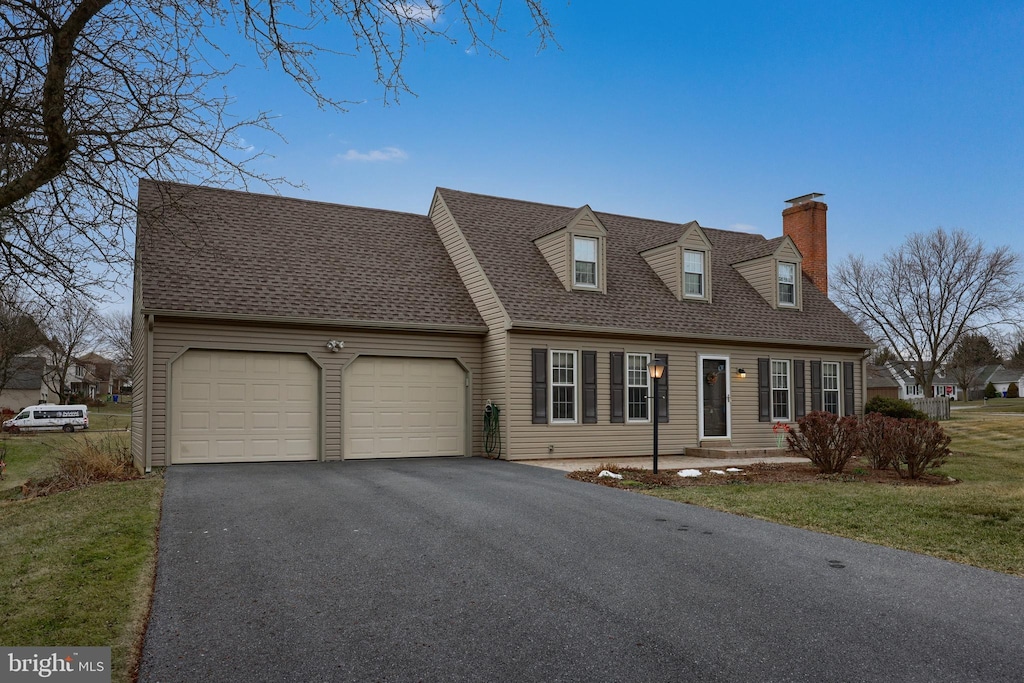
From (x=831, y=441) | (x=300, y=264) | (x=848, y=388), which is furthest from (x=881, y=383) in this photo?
(x=300, y=264)

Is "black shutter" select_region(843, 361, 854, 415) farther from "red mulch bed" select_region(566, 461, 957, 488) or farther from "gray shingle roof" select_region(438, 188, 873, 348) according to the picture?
"red mulch bed" select_region(566, 461, 957, 488)

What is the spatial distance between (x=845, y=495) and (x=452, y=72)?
26.5ft

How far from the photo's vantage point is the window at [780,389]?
19141 millimetres

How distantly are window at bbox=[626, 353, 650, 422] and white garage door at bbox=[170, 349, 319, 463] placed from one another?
7.07m

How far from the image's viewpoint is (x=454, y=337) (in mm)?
16344

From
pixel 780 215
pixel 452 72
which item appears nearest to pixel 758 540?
pixel 452 72

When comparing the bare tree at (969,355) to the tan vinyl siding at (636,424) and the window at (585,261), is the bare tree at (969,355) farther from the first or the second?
the window at (585,261)

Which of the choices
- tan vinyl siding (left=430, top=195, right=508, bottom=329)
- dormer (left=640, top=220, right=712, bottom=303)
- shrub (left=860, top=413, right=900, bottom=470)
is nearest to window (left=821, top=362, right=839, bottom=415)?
dormer (left=640, top=220, right=712, bottom=303)

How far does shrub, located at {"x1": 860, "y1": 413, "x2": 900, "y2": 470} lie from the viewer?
13.2 metres

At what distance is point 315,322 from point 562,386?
5491 millimetres

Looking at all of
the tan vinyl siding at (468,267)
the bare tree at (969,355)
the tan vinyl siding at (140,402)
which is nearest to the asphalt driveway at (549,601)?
the tan vinyl siding at (140,402)

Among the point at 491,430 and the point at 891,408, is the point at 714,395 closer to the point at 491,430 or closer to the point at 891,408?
the point at 491,430

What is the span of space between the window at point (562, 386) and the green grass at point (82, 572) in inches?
339

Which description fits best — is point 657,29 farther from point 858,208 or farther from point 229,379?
point 858,208
